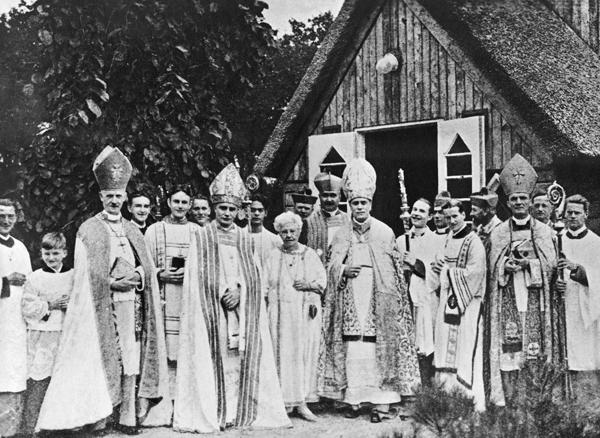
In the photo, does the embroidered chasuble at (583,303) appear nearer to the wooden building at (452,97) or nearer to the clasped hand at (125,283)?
the wooden building at (452,97)

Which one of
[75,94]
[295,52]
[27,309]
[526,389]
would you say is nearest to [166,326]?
[27,309]

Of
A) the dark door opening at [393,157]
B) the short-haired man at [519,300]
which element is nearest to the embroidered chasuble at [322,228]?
the short-haired man at [519,300]

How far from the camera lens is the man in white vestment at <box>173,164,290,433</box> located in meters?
7.03

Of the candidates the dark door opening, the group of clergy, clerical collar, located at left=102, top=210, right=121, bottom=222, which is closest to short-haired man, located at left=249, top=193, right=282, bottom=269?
the group of clergy

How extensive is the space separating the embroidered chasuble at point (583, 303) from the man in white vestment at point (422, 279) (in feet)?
4.76

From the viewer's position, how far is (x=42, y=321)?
6875 mm

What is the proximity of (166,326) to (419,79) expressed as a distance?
16.9ft

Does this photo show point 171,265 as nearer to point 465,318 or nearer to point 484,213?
point 465,318

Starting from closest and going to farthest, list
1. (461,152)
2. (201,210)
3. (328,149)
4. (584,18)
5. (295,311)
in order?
(295,311) < (201,210) < (461,152) < (328,149) < (584,18)

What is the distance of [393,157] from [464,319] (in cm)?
532

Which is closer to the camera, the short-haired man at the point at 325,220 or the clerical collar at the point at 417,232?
the short-haired man at the point at 325,220

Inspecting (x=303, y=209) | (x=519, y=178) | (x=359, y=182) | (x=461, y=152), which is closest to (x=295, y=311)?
(x=359, y=182)

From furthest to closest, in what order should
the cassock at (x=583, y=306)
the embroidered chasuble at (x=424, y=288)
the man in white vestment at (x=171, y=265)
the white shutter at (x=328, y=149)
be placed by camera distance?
the white shutter at (x=328, y=149)
the embroidered chasuble at (x=424, y=288)
the cassock at (x=583, y=306)
the man in white vestment at (x=171, y=265)

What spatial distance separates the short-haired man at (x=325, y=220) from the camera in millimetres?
8617
